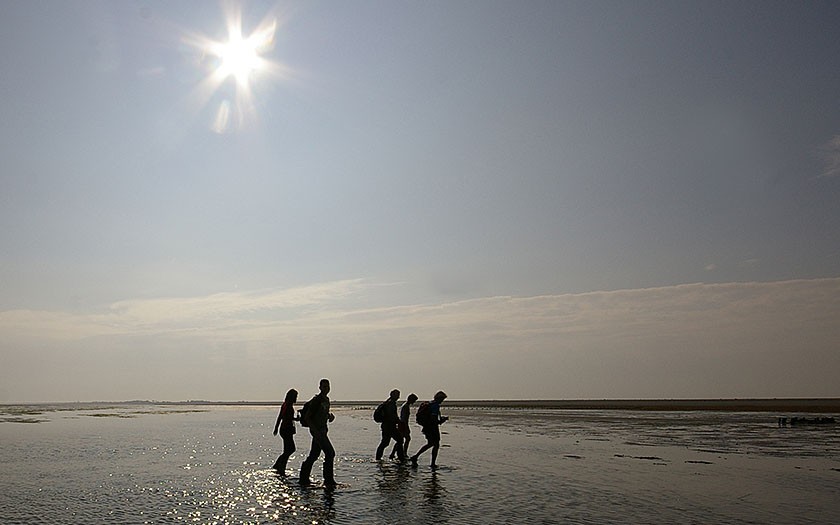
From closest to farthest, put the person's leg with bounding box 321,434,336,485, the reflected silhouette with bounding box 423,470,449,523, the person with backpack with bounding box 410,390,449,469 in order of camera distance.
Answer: the reflected silhouette with bounding box 423,470,449,523 → the person's leg with bounding box 321,434,336,485 → the person with backpack with bounding box 410,390,449,469

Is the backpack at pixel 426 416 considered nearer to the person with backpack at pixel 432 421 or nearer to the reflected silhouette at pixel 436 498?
the person with backpack at pixel 432 421

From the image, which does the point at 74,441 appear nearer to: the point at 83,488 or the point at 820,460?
the point at 83,488

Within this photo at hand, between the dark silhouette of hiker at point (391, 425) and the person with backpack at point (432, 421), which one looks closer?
the person with backpack at point (432, 421)

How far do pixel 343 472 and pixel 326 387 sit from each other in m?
3.74

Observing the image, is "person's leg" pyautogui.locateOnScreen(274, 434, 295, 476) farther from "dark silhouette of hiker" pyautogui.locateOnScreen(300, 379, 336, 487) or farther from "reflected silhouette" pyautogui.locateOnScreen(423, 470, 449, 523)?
"reflected silhouette" pyautogui.locateOnScreen(423, 470, 449, 523)

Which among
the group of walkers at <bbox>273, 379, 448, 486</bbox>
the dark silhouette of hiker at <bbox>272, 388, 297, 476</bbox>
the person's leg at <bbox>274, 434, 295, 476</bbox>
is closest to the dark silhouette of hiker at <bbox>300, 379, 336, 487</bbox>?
the group of walkers at <bbox>273, 379, 448, 486</bbox>

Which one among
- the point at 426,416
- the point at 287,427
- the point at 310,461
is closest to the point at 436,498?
the point at 310,461

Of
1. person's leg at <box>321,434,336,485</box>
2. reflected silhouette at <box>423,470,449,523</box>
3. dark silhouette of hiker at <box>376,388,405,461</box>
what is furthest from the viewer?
dark silhouette of hiker at <box>376,388,405,461</box>

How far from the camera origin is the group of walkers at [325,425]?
610 inches

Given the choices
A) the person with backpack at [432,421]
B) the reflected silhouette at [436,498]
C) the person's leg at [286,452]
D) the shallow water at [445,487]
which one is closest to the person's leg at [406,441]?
the shallow water at [445,487]

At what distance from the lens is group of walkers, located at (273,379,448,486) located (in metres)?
15.5

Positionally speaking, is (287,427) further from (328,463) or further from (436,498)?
(436,498)

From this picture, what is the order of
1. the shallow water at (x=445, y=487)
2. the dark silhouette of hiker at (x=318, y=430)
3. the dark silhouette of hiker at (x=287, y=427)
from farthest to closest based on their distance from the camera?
the dark silhouette of hiker at (x=287, y=427)
the dark silhouette of hiker at (x=318, y=430)
the shallow water at (x=445, y=487)

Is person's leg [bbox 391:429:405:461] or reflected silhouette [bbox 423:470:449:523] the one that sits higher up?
person's leg [bbox 391:429:405:461]
